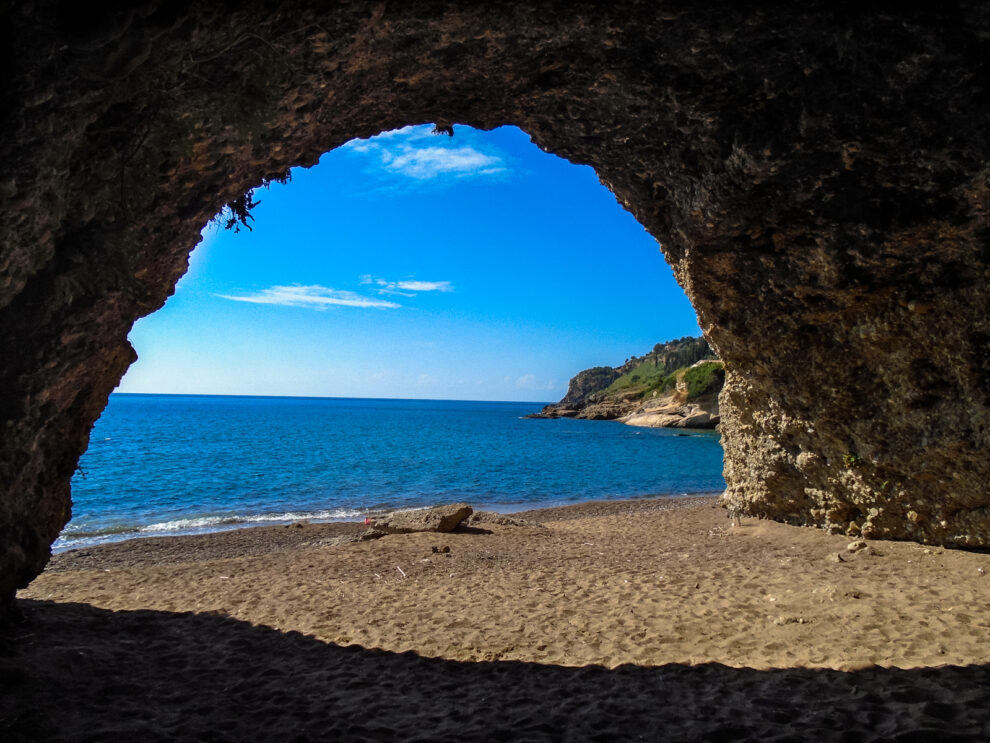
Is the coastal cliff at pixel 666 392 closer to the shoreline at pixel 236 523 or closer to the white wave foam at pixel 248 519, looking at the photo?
the shoreline at pixel 236 523

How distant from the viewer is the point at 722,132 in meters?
6.41

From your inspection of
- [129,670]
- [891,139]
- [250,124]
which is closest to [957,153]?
[891,139]

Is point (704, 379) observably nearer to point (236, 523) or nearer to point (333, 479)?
point (333, 479)

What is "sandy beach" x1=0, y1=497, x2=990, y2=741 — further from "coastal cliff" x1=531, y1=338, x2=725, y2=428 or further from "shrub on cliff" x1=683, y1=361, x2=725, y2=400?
"shrub on cliff" x1=683, y1=361, x2=725, y2=400

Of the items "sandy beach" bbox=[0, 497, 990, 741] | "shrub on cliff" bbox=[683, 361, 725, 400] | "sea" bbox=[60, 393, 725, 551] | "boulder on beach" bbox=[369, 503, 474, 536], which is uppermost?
"shrub on cliff" bbox=[683, 361, 725, 400]

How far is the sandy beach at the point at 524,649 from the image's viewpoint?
540 cm

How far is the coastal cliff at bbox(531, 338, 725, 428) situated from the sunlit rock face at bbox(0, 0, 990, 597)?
3384 cm

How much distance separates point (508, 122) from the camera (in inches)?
305

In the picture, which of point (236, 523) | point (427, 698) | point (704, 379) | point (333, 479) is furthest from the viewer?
point (704, 379)

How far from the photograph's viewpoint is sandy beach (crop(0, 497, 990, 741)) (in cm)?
540

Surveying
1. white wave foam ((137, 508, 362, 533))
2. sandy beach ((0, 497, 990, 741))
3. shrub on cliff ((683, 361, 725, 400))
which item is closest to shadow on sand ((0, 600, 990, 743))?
sandy beach ((0, 497, 990, 741))

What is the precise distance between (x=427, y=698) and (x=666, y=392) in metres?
84.2

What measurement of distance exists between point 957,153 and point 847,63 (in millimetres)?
1497

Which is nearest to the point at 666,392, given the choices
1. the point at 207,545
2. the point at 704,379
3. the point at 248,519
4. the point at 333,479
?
the point at 704,379
